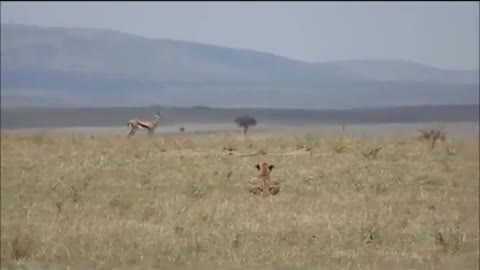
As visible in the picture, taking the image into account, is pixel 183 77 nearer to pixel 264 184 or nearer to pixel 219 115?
pixel 219 115

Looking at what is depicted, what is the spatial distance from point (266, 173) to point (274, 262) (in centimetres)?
410

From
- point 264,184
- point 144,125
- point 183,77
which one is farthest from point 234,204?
point 183,77

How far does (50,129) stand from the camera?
2019 cm

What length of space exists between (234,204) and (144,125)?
247cm

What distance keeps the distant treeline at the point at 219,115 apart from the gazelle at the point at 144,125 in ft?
0.53

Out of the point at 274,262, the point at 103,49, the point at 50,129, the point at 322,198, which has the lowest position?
the point at 274,262

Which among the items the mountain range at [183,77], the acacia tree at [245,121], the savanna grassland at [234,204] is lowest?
the savanna grassland at [234,204]

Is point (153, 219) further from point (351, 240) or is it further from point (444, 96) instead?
point (444, 96)

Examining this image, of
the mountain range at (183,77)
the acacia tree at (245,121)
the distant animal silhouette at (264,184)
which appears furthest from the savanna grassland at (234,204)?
the mountain range at (183,77)

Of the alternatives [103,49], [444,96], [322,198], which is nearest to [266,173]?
[322,198]

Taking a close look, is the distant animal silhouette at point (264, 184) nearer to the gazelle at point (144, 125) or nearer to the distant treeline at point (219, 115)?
the gazelle at point (144, 125)

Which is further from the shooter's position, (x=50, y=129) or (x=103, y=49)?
(x=103, y=49)

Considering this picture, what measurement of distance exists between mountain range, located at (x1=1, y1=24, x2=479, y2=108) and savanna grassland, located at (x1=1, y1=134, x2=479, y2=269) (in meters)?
1.97

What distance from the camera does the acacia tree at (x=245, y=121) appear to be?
65.0 feet
